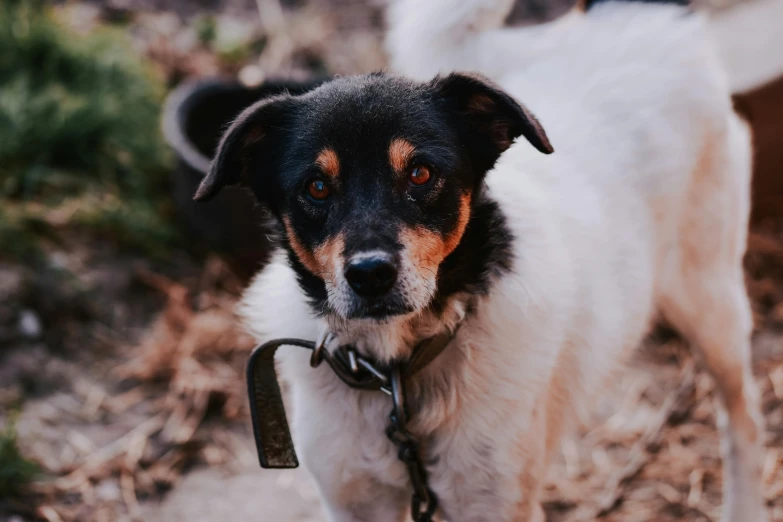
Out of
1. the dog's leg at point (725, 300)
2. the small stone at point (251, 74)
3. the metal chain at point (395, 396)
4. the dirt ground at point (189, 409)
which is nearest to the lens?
the metal chain at point (395, 396)

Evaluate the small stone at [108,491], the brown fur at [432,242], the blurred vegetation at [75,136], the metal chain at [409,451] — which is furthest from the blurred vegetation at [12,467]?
the brown fur at [432,242]

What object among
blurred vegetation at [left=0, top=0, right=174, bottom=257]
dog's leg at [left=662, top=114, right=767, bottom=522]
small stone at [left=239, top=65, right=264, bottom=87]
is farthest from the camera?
small stone at [left=239, top=65, right=264, bottom=87]

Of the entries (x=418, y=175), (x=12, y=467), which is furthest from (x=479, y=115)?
(x=12, y=467)

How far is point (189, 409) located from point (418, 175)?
7.54ft

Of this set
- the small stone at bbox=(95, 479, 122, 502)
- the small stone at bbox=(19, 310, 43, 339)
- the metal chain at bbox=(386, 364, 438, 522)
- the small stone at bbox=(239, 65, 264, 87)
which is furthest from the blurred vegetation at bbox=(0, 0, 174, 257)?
the metal chain at bbox=(386, 364, 438, 522)

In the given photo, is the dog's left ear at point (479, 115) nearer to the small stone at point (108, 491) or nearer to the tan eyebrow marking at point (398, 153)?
the tan eyebrow marking at point (398, 153)

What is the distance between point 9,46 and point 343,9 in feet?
10.6

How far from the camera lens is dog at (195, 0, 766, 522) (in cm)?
213

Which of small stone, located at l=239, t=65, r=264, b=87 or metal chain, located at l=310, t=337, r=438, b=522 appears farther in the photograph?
small stone, located at l=239, t=65, r=264, b=87

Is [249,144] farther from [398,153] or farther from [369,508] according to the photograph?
[369,508]

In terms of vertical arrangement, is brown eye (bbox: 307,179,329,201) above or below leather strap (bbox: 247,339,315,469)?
above

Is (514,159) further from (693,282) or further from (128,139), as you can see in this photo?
(128,139)

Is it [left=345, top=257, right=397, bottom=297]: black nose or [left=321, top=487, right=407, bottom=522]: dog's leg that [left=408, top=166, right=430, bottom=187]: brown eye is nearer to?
[left=345, top=257, right=397, bottom=297]: black nose

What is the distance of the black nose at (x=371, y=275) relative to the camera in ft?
6.47
